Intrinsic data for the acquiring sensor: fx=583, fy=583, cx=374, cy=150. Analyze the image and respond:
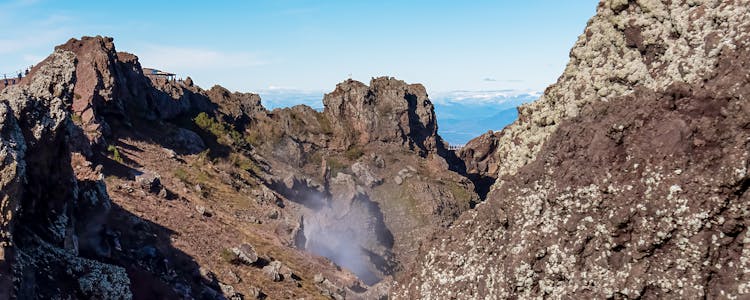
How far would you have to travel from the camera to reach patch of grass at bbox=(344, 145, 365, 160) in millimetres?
61050

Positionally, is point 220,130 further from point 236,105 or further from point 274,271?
point 274,271

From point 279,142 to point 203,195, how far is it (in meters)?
22.1

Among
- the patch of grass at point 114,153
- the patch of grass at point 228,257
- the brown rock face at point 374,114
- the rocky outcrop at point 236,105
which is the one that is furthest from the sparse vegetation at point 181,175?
the brown rock face at point 374,114

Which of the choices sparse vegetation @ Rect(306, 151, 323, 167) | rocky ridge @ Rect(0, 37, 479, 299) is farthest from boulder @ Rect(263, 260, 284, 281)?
sparse vegetation @ Rect(306, 151, 323, 167)

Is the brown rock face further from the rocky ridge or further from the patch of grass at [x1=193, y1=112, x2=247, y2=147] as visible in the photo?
the patch of grass at [x1=193, y1=112, x2=247, y2=147]

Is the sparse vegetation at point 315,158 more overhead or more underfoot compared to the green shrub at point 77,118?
Answer: more underfoot

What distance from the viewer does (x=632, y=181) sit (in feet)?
29.8

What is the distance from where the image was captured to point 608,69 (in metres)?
10.8

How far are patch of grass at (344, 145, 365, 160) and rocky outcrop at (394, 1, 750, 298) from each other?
162ft

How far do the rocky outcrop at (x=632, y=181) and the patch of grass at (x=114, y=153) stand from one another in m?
30.4

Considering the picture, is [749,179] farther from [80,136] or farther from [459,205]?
[459,205]

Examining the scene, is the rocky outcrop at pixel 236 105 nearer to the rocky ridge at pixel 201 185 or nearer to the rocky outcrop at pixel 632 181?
the rocky ridge at pixel 201 185

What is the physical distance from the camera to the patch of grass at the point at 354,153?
2404 inches

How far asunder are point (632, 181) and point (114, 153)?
35.2m
